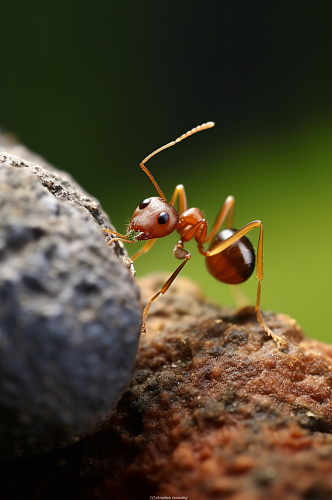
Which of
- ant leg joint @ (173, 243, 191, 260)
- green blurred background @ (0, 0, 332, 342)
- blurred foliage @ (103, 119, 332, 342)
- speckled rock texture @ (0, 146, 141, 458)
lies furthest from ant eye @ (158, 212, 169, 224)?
green blurred background @ (0, 0, 332, 342)

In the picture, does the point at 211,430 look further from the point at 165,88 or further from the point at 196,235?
the point at 165,88

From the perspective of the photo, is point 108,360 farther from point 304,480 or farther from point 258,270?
point 258,270

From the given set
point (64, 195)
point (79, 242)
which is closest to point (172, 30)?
point (64, 195)

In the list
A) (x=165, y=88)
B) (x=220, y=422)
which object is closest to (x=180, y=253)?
(x=220, y=422)

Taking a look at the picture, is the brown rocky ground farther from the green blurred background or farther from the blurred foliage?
the green blurred background

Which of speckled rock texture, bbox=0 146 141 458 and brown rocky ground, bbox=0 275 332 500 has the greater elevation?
speckled rock texture, bbox=0 146 141 458

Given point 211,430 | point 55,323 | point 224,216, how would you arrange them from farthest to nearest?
point 224,216, point 211,430, point 55,323

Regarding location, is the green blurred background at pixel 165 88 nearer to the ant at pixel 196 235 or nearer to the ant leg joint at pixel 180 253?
the ant at pixel 196 235
